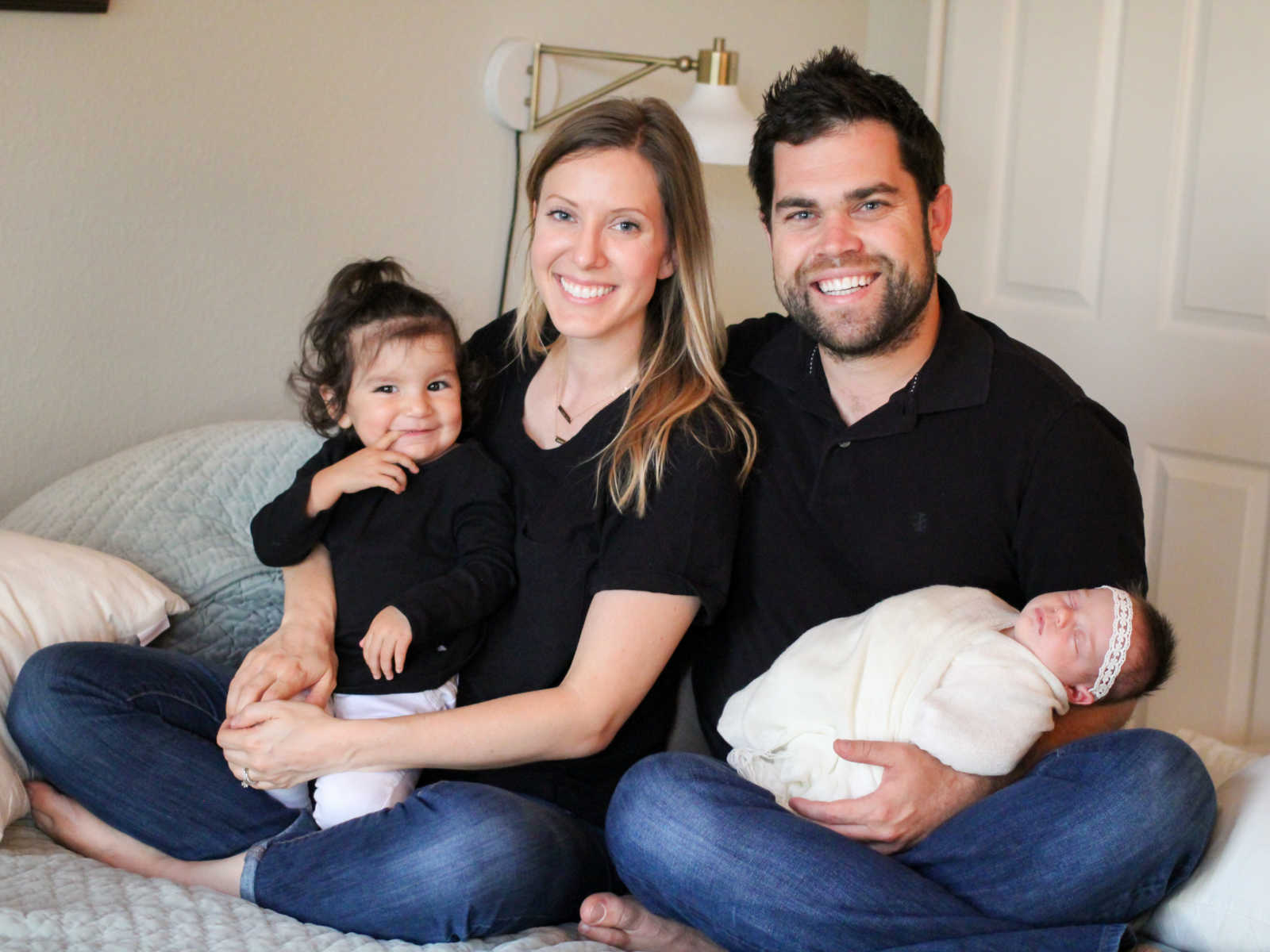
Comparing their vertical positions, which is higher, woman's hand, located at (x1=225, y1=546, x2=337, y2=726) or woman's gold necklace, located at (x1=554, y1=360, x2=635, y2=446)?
woman's gold necklace, located at (x1=554, y1=360, x2=635, y2=446)

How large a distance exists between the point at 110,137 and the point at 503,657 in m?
1.00

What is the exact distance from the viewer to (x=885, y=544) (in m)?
1.72

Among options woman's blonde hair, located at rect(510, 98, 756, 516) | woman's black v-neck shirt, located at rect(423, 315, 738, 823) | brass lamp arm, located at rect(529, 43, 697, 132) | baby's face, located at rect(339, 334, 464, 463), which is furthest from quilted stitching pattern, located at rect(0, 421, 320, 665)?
brass lamp arm, located at rect(529, 43, 697, 132)

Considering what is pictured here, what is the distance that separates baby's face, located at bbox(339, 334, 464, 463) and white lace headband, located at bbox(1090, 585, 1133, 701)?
84 centimetres

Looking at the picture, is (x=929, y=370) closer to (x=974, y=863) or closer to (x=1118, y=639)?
(x=1118, y=639)

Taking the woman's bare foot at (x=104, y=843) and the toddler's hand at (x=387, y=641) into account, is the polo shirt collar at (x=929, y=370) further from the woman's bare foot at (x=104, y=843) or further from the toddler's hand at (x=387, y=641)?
the woman's bare foot at (x=104, y=843)

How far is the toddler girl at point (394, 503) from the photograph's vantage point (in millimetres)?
1714

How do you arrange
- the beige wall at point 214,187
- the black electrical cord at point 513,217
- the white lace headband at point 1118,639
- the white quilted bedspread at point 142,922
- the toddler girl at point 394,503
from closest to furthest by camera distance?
the white quilted bedspread at point 142,922 < the white lace headband at point 1118,639 < the toddler girl at point 394,503 < the beige wall at point 214,187 < the black electrical cord at point 513,217

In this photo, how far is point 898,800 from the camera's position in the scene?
4.92ft

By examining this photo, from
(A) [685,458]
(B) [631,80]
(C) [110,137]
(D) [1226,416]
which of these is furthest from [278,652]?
(D) [1226,416]

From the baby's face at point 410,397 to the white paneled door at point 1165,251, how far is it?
4.52 ft

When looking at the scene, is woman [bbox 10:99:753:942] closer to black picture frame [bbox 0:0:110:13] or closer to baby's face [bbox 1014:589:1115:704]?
baby's face [bbox 1014:589:1115:704]

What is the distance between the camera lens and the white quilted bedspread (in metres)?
Answer: 1.37

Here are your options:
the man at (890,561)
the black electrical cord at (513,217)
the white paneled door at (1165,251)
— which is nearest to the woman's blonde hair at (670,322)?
the man at (890,561)
